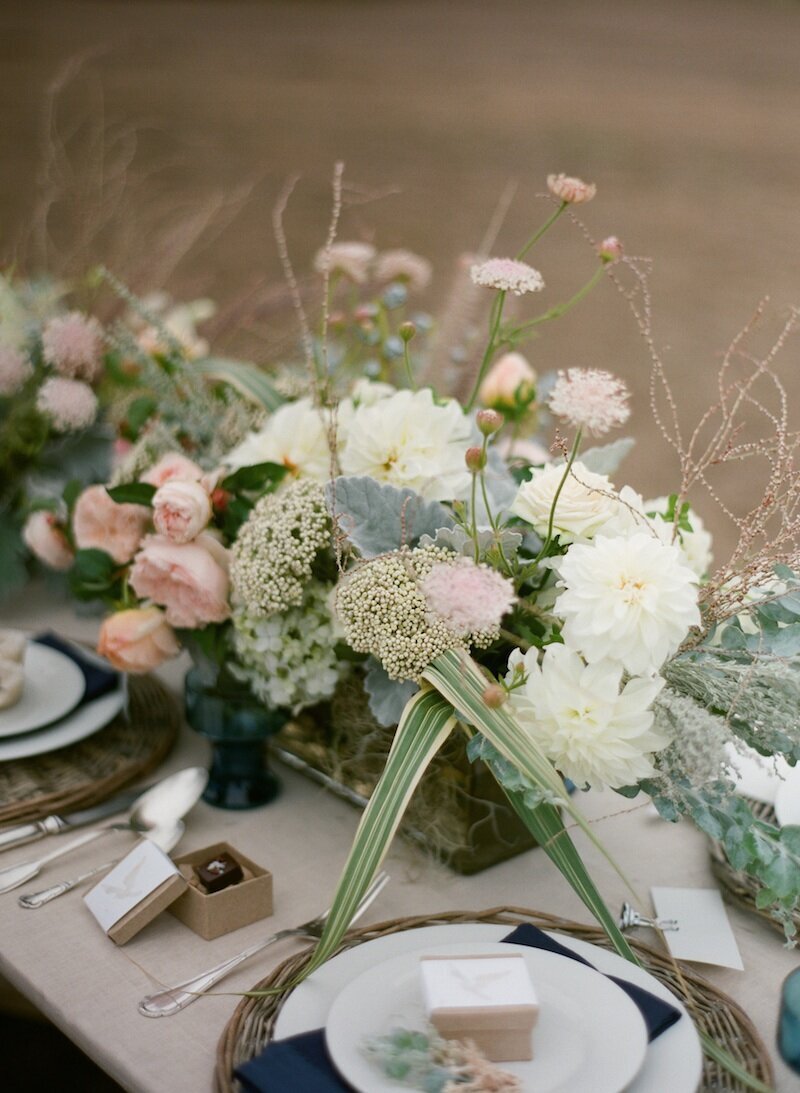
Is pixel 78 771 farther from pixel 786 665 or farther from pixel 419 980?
pixel 786 665

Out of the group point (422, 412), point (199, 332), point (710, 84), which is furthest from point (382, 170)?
point (422, 412)

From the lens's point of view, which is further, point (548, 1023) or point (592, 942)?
point (592, 942)

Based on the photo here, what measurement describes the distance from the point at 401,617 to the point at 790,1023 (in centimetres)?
36

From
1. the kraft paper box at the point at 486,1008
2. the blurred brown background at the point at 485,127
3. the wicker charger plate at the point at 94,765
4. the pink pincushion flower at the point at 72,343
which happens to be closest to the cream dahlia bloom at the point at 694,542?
the kraft paper box at the point at 486,1008

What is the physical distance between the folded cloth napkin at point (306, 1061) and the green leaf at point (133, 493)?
1.69 ft

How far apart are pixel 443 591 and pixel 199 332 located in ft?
3.69

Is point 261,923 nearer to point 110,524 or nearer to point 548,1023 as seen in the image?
point 548,1023

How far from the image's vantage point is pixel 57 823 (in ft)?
3.10

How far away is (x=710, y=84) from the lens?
4281 millimetres

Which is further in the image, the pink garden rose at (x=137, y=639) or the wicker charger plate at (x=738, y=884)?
the pink garden rose at (x=137, y=639)

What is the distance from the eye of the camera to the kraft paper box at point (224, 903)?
818mm

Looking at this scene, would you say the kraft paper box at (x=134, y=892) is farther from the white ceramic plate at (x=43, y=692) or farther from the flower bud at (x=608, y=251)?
the flower bud at (x=608, y=251)

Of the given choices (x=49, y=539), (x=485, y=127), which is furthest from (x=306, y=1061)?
(x=485, y=127)

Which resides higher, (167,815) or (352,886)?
(352,886)
